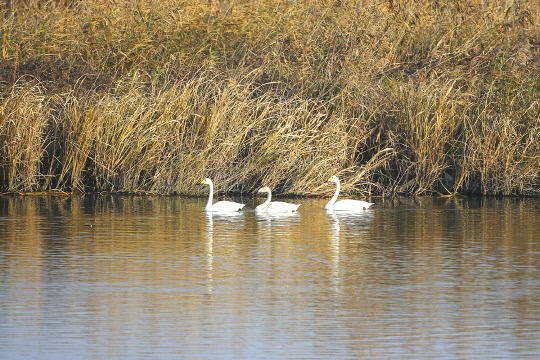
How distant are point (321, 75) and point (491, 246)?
906 centimetres

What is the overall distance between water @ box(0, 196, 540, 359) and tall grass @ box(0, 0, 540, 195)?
2885 millimetres

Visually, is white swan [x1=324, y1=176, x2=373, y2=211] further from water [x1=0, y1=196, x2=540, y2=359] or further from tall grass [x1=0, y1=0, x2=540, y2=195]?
tall grass [x1=0, y1=0, x2=540, y2=195]

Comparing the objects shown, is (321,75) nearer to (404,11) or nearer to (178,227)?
(404,11)

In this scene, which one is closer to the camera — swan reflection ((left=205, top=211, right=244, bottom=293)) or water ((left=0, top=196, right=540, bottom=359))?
water ((left=0, top=196, right=540, bottom=359))

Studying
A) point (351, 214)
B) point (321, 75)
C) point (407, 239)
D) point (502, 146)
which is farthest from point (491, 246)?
point (321, 75)

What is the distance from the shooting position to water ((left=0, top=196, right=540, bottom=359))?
6.91 meters

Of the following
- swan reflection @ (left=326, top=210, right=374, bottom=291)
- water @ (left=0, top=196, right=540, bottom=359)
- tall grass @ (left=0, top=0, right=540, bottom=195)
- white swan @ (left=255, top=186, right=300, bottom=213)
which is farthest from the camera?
tall grass @ (left=0, top=0, right=540, bottom=195)

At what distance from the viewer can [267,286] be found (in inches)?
352

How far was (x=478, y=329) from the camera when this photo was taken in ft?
24.0

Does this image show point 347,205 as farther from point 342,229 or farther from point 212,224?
point 212,224

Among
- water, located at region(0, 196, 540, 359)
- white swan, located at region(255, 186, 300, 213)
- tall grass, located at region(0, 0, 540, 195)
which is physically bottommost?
water, located at region(0, 196, 540, 359)

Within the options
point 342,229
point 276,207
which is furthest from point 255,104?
point 342,229

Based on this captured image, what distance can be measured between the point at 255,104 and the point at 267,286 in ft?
30.7

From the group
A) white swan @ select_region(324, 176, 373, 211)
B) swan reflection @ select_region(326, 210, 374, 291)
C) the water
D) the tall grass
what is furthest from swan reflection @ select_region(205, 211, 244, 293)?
the tall grass
